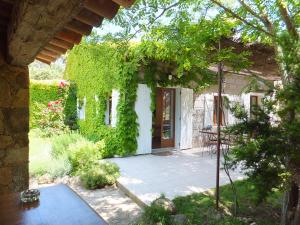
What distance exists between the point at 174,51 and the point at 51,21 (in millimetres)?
3266

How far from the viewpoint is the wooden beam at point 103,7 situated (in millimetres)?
1726

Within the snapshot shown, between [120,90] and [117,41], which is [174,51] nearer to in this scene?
[117,41]

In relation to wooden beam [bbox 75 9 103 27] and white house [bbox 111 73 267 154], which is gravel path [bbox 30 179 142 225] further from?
wooden beam [bbox 75 9 103 27]

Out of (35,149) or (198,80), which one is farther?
(198,80)

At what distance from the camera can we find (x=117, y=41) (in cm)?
519

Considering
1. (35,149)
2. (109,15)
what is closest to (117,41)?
(109,15)

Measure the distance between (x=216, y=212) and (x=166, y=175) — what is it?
7.45 feet

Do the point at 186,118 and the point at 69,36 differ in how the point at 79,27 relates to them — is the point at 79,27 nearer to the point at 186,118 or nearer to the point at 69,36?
the point at 69,36

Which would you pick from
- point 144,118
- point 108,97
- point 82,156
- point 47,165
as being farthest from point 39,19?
point 108,97

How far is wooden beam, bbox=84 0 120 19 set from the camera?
1726mm

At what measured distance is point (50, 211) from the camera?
217 centimetres

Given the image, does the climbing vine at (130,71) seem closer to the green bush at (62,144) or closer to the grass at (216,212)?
the green bush at (62,144)

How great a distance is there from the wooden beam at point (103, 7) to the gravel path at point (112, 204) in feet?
11.3

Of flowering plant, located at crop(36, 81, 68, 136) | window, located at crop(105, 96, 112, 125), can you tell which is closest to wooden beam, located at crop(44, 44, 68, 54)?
window, located at crop(105, 96, 112, 125)
